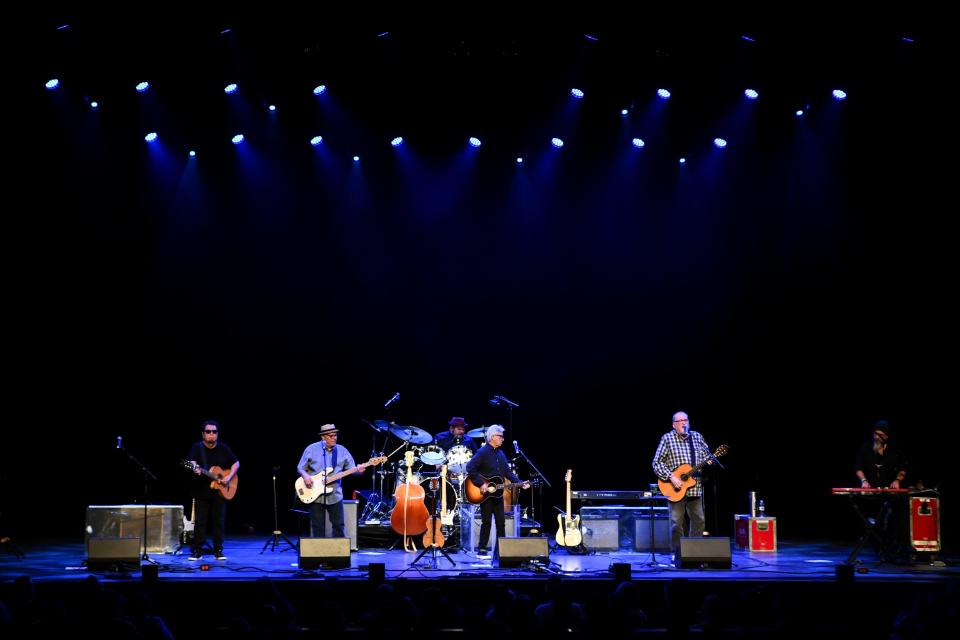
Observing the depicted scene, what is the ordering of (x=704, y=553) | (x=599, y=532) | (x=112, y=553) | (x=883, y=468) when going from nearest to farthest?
(x=112, y=553)
(x=704, y=553)
(x=883, y=468)
(x=599, y=532)

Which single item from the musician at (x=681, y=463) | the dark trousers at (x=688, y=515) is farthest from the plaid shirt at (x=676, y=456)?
the dark trousers at (x=688, y=515)

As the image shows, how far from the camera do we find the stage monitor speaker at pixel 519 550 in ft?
34.3

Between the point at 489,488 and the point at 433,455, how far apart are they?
2281 mm

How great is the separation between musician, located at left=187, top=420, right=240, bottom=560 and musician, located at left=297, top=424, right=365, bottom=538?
96 cm

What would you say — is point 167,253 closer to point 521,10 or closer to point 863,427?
point 521,10

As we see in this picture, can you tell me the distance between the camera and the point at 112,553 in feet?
33.2

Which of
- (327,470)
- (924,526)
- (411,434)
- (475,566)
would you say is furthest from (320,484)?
(924,526)

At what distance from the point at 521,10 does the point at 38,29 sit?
6.03 m

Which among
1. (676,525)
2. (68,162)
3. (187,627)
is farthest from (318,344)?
(187,627)

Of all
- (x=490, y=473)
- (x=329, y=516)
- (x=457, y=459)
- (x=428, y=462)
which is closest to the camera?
(x=490, y=473)

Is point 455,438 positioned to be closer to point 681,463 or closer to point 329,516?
point 329,516

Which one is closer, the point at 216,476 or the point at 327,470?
the point at 216,476

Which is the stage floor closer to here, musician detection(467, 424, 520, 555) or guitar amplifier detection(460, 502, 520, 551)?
guitar amplifier detection(460, 502, 520, 551)

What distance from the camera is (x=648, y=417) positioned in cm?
1603
